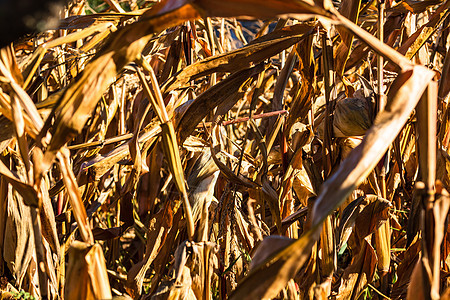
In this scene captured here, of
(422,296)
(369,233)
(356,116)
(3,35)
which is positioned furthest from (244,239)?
(3,35)

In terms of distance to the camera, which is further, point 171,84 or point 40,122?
point 171,84

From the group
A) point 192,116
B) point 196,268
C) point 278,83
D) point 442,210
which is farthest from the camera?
point 278,83

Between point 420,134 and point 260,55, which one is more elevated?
point 260,55

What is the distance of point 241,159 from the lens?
822 mm

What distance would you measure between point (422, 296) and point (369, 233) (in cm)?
35

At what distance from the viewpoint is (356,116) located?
2.49 feet

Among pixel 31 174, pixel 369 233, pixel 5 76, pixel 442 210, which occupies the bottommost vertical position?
pixel 369 233

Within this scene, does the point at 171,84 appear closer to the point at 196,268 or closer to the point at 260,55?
the point at 260,55

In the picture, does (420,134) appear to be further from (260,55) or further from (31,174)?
(31,174)

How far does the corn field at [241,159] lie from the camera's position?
1.60 feet

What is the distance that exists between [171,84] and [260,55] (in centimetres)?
15

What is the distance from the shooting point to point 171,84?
77 centimetres

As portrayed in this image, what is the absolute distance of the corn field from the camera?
1.60ft

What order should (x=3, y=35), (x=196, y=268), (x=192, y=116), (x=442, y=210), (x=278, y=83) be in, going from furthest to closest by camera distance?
(x=278, y=83) → (x=192, y=116) → (x=196, y=268) → (x=442, y=210) → (x=3, y=35)
